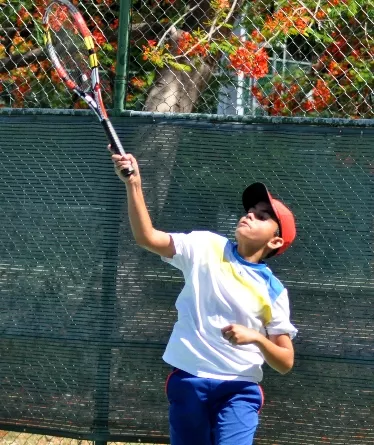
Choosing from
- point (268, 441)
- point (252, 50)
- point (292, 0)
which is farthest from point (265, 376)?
point (292, 0)

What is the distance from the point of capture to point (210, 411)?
3875 millimetres

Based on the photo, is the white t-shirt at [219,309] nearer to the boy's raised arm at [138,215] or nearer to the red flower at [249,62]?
the boy's raised arm at [138,215]

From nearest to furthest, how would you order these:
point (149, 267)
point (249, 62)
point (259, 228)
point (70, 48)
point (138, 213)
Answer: point (138, 213) → point (259, 228) → point (149, 267) → point (70, 48) → point (249, 62)

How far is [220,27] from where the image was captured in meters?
5.81

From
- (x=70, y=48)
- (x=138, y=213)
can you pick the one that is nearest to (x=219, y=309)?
(x=138, y=213)

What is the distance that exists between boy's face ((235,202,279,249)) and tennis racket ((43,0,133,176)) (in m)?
0.85

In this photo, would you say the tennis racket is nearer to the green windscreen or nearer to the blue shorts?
the green windscreen

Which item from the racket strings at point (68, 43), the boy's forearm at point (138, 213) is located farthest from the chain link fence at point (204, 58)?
the boy's forearm at point (138, 213)

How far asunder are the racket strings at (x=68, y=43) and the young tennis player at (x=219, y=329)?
1259mm

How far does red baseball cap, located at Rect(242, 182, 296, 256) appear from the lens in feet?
13.2

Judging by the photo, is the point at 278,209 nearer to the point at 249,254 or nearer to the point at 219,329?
the point at 249,254

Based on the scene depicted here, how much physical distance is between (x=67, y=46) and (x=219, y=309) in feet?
5.92

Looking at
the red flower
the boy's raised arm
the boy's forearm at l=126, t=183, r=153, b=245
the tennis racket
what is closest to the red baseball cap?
the boy's raised arm

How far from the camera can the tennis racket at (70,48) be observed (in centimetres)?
424
